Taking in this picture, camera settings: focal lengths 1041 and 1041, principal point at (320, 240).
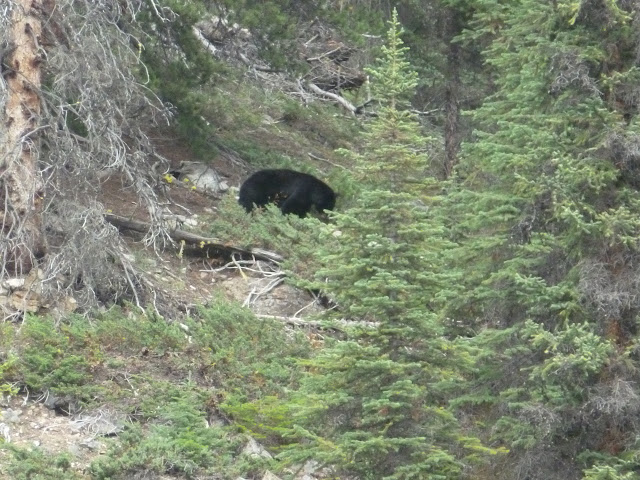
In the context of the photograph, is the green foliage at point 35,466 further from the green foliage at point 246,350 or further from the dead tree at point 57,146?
the dead tree at point 57,146

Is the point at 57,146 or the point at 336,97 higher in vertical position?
the point at 57,146

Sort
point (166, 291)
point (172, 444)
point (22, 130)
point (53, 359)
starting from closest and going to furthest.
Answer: point (172, 444) → point (53, 359) → point (22, 130) → point (166, 291)

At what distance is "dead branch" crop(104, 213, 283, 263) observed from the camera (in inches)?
571

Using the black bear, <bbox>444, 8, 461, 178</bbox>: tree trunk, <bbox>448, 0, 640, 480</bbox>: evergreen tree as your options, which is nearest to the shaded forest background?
<bbox>448, 0, 640, 480</bbox>: evergreen tree

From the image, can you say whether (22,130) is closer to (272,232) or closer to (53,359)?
(53,359)

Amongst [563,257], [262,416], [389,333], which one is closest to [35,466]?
[262,416]

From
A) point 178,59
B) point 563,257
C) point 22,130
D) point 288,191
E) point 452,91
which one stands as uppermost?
point 178,59

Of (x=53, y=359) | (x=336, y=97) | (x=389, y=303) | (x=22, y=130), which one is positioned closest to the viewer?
(x=389, y=303)

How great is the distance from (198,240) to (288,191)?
2108 mm

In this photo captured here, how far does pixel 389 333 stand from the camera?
8289 mm

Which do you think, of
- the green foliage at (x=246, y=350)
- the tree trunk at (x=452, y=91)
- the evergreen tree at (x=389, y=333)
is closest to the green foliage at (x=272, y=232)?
the green foliage at (x=246, y=350)

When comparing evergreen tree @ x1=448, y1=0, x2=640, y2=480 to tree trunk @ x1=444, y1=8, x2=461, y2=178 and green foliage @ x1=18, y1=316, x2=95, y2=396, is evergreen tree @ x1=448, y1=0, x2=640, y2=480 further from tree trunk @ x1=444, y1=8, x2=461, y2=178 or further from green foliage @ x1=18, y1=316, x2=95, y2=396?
tree trunk @ x1=444, y1=8, x2=461, y2=178

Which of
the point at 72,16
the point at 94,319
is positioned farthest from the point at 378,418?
the point at 72,16

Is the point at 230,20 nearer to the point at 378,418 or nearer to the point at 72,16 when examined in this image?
the point at 72,16
